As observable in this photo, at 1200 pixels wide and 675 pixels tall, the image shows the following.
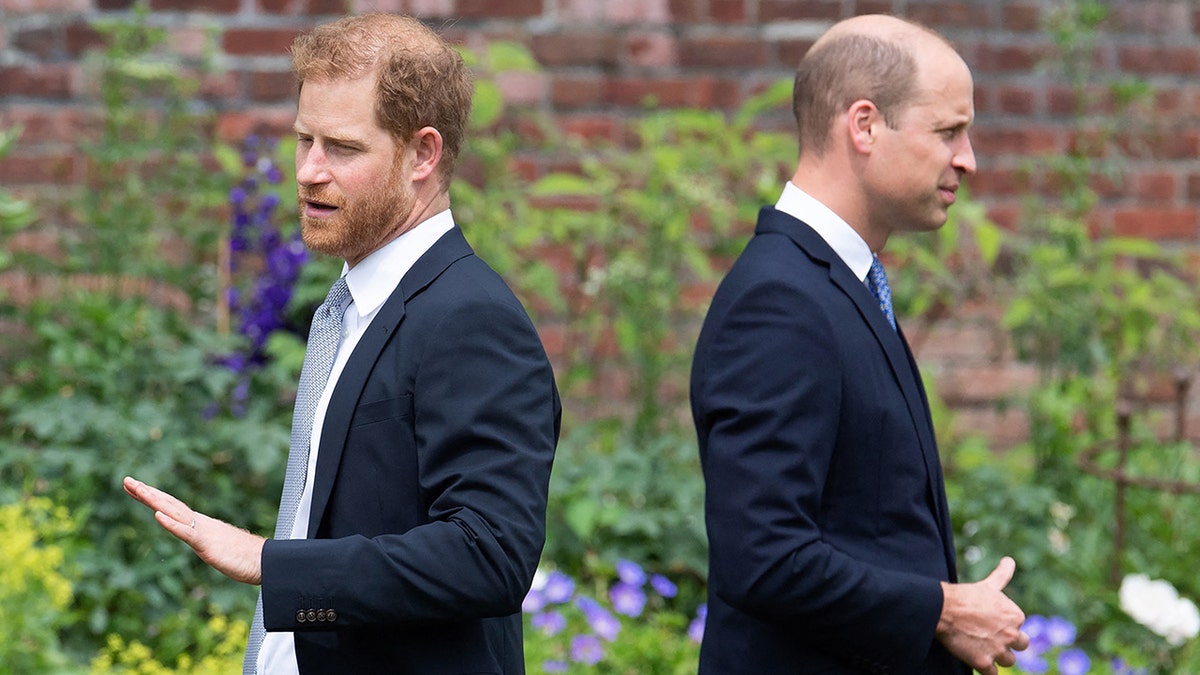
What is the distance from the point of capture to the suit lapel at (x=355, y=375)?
6.11 ft

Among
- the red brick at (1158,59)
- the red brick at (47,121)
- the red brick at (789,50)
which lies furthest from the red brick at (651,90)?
the red brick at (47,121)

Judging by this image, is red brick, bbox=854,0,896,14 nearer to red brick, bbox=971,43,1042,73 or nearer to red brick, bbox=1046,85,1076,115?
red brick, bbox=971,43,1042,73

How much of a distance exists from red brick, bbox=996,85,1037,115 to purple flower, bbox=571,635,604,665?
2519 millimetres

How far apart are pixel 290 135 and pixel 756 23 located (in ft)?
5.12

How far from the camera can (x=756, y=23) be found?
15.6ft

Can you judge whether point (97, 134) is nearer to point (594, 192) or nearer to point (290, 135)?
point (290, 135)

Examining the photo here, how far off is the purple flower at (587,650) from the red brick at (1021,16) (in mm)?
2697

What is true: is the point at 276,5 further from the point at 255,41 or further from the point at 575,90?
the point at 575,90

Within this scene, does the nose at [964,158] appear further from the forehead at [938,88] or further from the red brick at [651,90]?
the red brick at [651,90]

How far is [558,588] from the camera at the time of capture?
359cm

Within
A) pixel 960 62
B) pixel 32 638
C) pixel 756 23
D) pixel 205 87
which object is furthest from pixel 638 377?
pixel 960 62

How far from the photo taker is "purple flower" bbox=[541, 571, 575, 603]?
3.55 m

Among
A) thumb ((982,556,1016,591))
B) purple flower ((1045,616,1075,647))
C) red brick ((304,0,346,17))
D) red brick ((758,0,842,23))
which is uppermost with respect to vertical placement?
red brick ((304,0,346,17))

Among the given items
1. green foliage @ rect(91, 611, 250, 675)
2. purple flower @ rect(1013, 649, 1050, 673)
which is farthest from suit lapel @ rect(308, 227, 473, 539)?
purple flower @ rect(1013, 649, 1050, 673)
